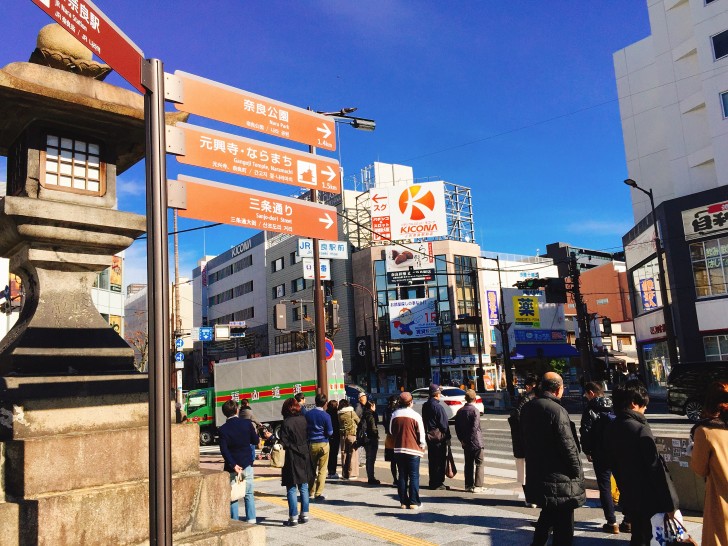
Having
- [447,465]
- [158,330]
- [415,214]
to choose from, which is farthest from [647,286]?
[158,330]

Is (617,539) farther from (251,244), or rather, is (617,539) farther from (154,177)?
(251,244)

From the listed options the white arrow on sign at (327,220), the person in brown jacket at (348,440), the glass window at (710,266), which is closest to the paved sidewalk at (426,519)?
the person in brown jacket at (348,440)

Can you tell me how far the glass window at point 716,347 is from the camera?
93.2 ft

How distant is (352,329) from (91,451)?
54206 millimetres

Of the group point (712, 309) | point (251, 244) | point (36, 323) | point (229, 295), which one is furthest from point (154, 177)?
point (229, 295)

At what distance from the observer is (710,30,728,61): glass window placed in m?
30.0

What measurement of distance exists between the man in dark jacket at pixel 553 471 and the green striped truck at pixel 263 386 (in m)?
17.6

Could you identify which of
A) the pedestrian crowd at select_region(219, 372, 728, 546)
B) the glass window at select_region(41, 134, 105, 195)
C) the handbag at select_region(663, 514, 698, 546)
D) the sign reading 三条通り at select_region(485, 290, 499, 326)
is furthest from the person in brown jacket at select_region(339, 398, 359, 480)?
the sign reading 三条通り at select_region(485, 290, 499, 326)

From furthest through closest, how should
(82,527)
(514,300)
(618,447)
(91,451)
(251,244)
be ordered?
(251,244) < (514,300) < (618,447) < (91,451) < (82,527)

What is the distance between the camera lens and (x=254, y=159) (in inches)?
221

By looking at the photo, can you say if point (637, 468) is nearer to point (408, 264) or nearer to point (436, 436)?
point (436, 436)

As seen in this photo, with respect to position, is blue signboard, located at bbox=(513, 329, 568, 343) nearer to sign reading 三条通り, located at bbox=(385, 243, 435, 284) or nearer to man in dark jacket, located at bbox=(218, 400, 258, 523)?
sign reading 三条通り, located at bbox=(385, 243, 435, 284)

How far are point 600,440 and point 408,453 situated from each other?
2.88 metres

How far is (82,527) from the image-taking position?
13.6ft
